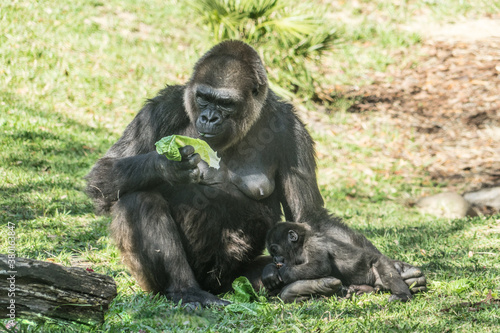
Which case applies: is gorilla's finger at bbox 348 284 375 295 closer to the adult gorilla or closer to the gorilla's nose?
the adult gorilla

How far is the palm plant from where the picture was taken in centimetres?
1337

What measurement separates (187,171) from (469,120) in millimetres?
11178

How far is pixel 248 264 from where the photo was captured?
5820 mm

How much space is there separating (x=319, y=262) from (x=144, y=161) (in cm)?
180

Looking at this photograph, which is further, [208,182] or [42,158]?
[42,158]

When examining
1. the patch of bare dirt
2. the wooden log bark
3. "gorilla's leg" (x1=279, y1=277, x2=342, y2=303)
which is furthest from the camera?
the patch of bare dirt

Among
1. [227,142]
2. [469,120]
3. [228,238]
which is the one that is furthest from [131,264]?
[469,120]

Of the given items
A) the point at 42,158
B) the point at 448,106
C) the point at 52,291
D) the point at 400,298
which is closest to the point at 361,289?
the point at 400,298

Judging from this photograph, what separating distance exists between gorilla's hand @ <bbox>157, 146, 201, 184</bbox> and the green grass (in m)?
1.02

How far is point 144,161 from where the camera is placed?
202 inches

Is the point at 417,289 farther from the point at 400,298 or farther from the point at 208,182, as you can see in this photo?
the point at 208,182

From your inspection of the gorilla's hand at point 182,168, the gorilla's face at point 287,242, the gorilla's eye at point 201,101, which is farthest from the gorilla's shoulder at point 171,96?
the gorilla's face at point 287,242

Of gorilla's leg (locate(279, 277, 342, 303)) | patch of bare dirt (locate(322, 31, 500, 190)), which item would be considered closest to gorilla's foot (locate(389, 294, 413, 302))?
gorilla's leg (locate(279, 277, 342, 303))

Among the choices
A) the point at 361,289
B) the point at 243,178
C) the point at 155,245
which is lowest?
the point at 361,289
